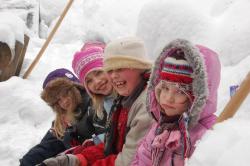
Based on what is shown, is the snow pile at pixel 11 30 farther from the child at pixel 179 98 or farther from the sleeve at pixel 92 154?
the child at pixel 179 98

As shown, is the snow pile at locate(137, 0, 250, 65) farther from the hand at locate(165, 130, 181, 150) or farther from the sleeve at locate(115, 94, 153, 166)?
the hand at locate(165, 130, 181, 150)

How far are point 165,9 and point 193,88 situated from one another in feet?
9.14

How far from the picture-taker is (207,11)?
503 cm

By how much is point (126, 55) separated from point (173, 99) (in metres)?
0.58

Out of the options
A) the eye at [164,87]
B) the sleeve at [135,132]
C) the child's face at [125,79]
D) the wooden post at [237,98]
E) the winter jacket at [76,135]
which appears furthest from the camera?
the winter jacket at [76,135]

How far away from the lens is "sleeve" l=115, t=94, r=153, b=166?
1878 mm

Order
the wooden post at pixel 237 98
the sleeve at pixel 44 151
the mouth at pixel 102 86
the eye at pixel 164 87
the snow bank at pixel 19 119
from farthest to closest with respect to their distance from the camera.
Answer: the snow bank at pixel 19 119 → the sleeve at pixel 44 151 → the mouth at pixel 102 86 → the eye at pixel 164 87 → the wooden post at pixel 237 98

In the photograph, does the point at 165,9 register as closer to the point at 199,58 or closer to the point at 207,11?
the point at 207,11

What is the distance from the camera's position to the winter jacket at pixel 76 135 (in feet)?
8.37

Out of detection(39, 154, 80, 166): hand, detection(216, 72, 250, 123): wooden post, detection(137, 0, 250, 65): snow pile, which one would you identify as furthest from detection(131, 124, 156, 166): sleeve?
detection(137, 0, 250, 65): snow pile

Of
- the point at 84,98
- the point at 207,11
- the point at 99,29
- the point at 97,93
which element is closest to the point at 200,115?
the point at 97,93

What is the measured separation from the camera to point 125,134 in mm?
2068

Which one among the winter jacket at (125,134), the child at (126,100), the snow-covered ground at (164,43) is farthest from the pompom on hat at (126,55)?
the snow-covered ground at (164,43)

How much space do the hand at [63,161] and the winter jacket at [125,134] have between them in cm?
4
